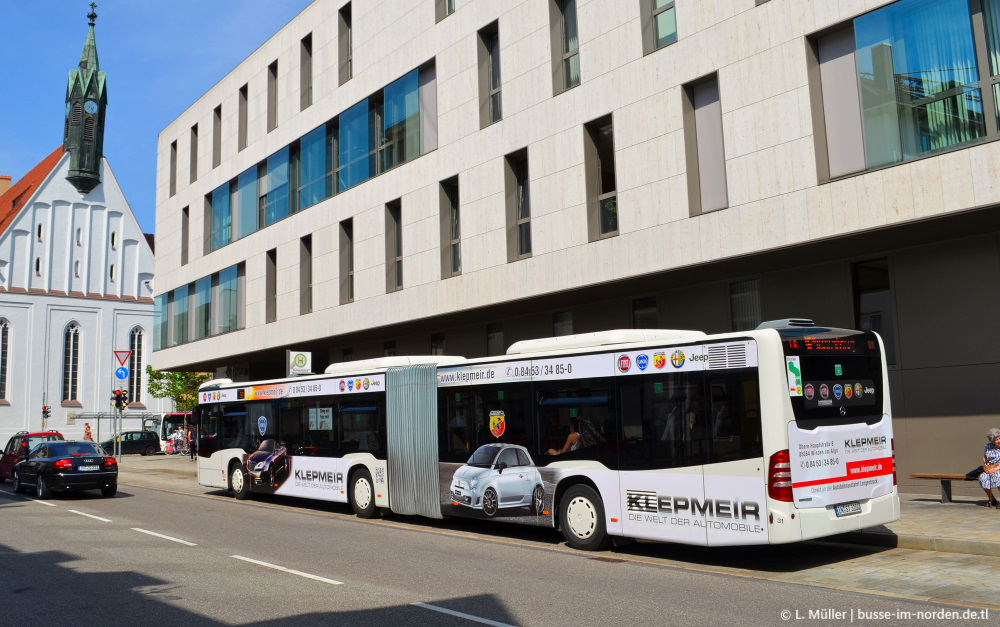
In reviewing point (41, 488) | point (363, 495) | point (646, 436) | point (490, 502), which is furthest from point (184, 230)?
point (646, 436)

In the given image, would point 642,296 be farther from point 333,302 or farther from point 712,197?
point 333,302

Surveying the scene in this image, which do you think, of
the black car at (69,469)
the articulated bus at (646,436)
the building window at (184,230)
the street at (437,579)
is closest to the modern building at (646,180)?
the articulated bus at (646,436)

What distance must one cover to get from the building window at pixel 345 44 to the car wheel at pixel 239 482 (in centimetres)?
1340

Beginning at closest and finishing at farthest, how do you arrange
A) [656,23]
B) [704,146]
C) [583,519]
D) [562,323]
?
1. [583,519]
2. [704,146]
3. [656,23]
4. [562,323]

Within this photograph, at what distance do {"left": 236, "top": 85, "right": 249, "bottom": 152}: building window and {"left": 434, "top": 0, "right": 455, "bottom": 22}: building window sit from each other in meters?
12.9

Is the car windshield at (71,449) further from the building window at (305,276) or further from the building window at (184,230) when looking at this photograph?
the building window at (184,230)

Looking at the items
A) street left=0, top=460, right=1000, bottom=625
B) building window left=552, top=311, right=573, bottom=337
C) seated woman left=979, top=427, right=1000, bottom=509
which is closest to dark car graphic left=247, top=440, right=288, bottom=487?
street left=0, top=460, right=1000, bottom=625

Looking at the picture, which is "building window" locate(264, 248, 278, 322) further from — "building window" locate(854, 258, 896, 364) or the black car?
"building window" locate(854, 258, 896, 364)

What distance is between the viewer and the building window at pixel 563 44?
65.5 feet

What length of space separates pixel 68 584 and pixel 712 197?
1289cm

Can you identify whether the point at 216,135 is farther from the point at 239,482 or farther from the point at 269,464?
the point at 269,464

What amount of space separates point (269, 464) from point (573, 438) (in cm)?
1007

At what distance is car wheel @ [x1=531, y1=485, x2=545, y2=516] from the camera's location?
1262cm

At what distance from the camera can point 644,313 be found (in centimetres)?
2017
